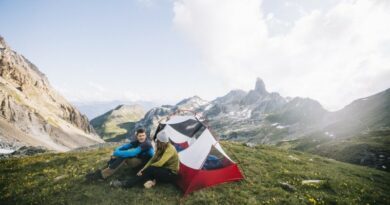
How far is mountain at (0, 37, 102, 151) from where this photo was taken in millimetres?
93188

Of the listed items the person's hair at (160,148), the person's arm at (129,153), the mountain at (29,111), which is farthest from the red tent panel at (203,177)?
the mountain at (29,111)

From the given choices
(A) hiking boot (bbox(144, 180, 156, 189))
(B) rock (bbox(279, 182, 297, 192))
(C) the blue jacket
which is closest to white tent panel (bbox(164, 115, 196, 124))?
(C) the blue jacket

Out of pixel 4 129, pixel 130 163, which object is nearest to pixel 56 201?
pixel 130 163

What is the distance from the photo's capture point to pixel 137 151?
1449cm

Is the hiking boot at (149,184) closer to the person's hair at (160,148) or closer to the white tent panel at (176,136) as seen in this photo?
the person's hair at (160,148)

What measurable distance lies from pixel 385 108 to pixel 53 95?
19636 centimetres

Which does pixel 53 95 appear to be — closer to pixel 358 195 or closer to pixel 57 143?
pixel 57 143

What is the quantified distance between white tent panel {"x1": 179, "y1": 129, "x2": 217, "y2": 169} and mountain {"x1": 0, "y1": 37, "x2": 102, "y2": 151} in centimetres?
7935

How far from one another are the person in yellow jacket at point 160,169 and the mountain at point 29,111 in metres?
78.7

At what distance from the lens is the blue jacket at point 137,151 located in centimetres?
1439

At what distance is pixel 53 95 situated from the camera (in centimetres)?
16025

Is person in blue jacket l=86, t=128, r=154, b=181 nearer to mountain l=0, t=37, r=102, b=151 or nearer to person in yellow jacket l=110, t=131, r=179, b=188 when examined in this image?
person in yellow jacket l=110, t=131, r=179, b=188

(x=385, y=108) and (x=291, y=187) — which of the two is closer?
(x=291, y=187)

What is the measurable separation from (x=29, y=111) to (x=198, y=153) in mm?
125570
